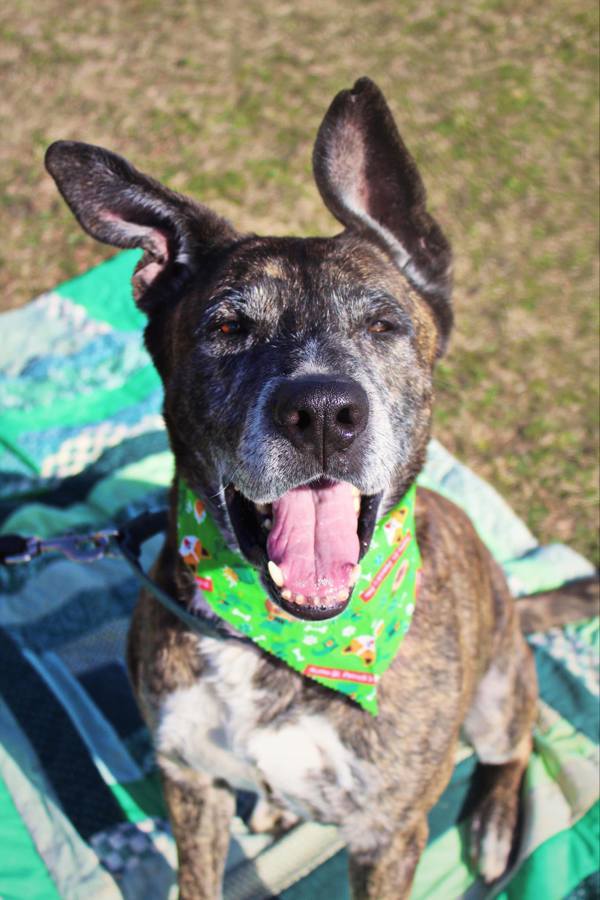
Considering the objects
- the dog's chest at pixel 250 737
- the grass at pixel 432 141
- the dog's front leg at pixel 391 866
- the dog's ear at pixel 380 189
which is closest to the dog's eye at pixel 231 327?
the dog's ear at pixel 380 189

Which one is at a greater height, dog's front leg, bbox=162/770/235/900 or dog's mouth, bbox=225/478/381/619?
dog's mouth, bbox=225/478/381/619

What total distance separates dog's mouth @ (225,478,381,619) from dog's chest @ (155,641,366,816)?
443 mm

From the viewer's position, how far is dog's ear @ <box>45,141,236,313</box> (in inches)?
104

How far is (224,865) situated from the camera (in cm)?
342

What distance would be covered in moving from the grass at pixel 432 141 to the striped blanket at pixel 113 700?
100 cm

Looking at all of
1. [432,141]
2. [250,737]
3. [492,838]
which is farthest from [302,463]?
[432,141]

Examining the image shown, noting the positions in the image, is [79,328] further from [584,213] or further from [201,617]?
[584,213]

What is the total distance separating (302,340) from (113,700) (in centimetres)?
218

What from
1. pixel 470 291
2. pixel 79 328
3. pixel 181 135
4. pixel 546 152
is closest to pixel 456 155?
pixel 546 152

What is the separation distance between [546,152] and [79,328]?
4.34 metres

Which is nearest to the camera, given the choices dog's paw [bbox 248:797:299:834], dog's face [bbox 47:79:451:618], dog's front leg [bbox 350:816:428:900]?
dog's face [bbox 47:79:451:618]

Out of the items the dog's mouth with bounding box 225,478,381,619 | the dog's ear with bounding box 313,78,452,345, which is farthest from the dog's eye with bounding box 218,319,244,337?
the dog's ear with bounding box 313,78,452,345

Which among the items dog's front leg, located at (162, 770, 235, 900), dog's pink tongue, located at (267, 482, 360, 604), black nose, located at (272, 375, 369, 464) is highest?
black nose, located at (272, 375, 369, 464)

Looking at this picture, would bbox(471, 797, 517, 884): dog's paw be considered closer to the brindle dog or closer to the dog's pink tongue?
the brindle dog
